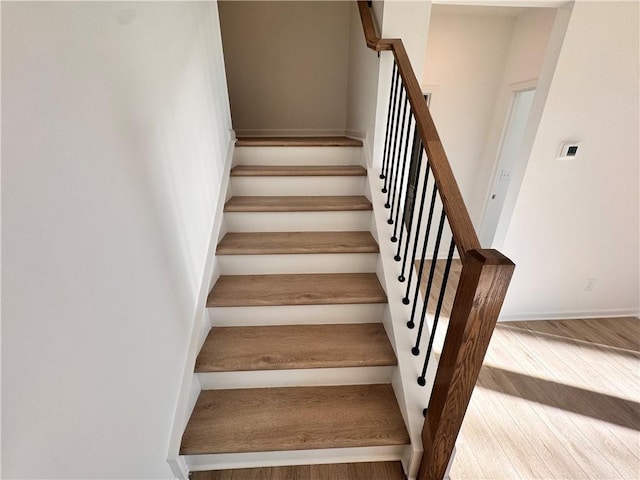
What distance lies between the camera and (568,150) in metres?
2.12

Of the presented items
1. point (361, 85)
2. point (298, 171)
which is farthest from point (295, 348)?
point (361, 85)

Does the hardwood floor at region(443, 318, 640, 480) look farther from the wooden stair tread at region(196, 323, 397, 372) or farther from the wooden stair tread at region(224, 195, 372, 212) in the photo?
the wooden stair tread at region(224, 195, 372, 212)

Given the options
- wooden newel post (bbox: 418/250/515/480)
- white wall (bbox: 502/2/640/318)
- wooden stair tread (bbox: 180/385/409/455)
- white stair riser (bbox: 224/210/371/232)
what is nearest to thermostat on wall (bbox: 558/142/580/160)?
white wall (bbox: 502/2/640/318)

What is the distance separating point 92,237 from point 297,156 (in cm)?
161

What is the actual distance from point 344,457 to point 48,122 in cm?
155

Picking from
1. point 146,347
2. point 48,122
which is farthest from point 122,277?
point 48,122

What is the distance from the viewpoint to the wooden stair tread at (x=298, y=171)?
1.98 m

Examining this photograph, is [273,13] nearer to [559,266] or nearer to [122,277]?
[122,277]

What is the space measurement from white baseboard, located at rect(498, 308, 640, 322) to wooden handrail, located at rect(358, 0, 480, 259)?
7.42 feet

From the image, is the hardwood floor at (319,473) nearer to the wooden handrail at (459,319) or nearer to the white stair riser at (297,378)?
the wooden handrail at (459,319)

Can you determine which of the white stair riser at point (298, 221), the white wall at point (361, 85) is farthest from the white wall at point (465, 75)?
the white stair riser at point (298, 221)

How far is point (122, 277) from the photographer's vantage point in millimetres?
858

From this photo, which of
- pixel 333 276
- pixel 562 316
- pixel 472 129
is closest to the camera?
pixel 333 276

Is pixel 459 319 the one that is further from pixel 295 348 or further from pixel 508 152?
pixel 508 152
